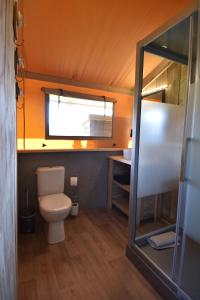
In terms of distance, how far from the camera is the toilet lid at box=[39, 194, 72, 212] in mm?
1907

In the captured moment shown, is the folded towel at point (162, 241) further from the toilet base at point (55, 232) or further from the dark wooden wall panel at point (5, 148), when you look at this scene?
the dark wooden wall panel at point (5, 148)

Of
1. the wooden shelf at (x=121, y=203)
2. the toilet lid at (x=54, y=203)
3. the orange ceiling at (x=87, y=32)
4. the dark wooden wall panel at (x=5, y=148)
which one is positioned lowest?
the wooden shelf at (x=121, y=203)

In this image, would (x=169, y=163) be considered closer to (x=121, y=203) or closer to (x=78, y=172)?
(x=121, y=203)

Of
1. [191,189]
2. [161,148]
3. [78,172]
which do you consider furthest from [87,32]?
[191,189]

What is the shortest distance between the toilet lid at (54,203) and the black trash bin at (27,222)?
0.28 m

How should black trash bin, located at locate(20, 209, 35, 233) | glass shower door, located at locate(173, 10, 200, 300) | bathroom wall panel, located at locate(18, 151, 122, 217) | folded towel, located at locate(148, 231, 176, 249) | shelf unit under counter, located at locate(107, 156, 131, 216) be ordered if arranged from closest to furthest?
1. glass shower door, located at locate(173, 10, 200, 300)
2. folded towel, located at locate(148, 231, 176, 249)
3. black trash bin, located at locate(20, 209, 35, 233)
4. bathroom wall panel, located at locate(18, 151, 122, 217)
5. shelf unit under counter, located at locate(107, 156, 131, 216)

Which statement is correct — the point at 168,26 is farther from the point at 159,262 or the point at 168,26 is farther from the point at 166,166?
the point at 159,262

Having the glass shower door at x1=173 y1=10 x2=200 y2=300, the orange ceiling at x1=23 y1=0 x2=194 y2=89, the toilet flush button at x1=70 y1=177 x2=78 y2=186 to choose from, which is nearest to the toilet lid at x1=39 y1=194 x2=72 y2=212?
the toilet flush button at x1=70 y1=177 x2=78 y2=186

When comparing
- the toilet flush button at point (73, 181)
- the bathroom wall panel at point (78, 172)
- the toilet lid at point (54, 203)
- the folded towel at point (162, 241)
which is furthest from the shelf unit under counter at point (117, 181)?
the toilet lid at point (54, 203)

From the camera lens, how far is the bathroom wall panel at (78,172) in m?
2.37

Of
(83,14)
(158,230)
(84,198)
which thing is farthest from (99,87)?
(158,230)

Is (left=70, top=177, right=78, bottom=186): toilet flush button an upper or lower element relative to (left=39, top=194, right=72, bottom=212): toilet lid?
upper

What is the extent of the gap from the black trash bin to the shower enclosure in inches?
47.8

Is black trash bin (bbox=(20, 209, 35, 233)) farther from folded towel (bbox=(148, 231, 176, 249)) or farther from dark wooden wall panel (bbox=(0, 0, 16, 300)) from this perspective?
dark wooden wall panel (bbox=(0, 0, 16, 300))
